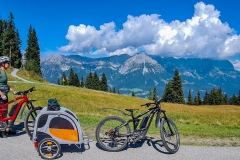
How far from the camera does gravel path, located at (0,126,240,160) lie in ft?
20.1

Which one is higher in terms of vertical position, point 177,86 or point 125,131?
point 177,86

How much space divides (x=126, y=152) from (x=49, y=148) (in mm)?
2230

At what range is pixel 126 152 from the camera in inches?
262

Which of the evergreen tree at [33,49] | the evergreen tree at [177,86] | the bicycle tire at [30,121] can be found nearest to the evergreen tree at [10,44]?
the evergreen tree at [33,49]

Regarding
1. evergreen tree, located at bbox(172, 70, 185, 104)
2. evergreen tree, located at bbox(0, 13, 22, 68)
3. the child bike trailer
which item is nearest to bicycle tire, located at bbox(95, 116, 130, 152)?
the child bike trailer

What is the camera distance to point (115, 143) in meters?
6.91

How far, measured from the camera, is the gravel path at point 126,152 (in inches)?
241

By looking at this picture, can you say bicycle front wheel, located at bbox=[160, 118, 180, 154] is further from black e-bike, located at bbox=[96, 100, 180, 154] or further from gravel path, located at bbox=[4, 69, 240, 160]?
gravel path, located at bbox=[4, 69, 240, 160]

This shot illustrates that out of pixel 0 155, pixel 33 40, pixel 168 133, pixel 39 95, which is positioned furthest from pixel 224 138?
pixel 33 40

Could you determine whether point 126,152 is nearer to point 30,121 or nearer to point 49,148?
point 49,148

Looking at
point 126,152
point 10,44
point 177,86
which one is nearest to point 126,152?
point 126,152

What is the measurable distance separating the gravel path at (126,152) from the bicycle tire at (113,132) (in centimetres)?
27

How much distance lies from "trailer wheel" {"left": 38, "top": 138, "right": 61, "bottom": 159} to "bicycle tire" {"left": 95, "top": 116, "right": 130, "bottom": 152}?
1273mm

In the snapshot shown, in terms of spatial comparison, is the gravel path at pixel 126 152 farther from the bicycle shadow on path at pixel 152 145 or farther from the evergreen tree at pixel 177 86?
the evergreen tree at pixel 177 86
